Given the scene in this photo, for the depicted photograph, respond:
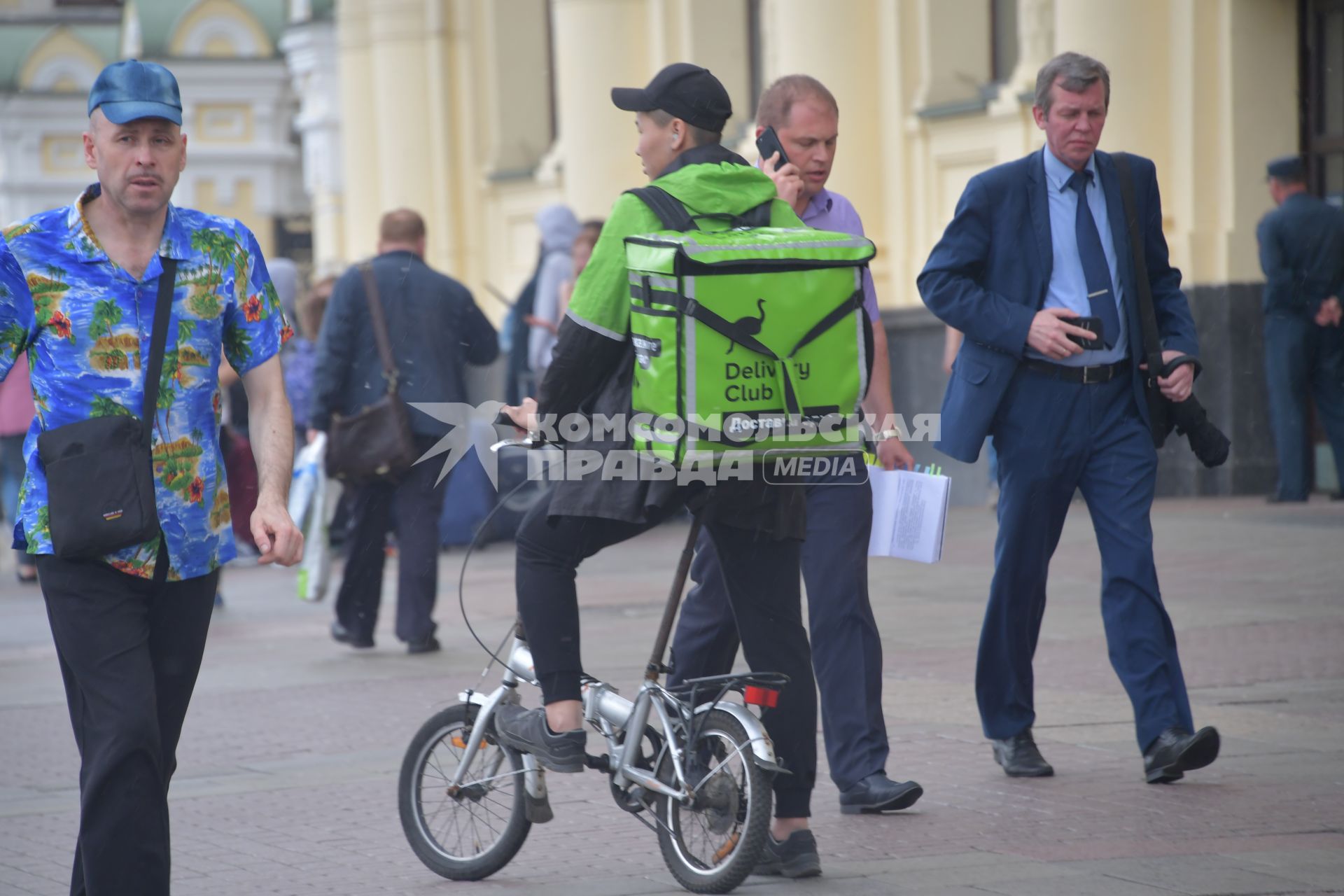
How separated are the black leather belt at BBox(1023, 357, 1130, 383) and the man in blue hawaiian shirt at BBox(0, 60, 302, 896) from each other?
2.47 meters

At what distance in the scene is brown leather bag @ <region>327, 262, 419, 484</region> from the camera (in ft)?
30.6

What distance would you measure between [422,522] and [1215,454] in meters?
4.33

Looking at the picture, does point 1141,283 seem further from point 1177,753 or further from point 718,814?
point 718,814

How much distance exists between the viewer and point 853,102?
1525cm

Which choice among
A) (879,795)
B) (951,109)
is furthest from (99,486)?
(951,109)

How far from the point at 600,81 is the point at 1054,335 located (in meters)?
13.1

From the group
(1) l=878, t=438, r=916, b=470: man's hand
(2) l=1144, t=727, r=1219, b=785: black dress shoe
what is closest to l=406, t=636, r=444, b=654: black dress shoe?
(1) l=878, t=438, r=916, b=470: man's hand

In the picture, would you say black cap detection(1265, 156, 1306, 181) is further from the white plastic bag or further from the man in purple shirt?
the man in purple shirt

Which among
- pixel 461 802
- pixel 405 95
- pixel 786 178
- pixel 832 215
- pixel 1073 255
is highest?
pixel 405 95

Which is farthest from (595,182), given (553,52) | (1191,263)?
(1191,263)

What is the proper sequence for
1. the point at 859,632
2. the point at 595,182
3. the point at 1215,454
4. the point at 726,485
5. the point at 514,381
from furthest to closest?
the point at 595,182 < the point at 514,381 < the point at 1215,454 < the point at 859,632 < the point at 726,485

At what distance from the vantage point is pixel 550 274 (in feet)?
44.8

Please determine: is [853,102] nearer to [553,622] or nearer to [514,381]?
[514,381]

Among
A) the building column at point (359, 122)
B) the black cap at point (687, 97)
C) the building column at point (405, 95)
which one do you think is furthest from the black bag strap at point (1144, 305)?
the building column at point (359, 122)
